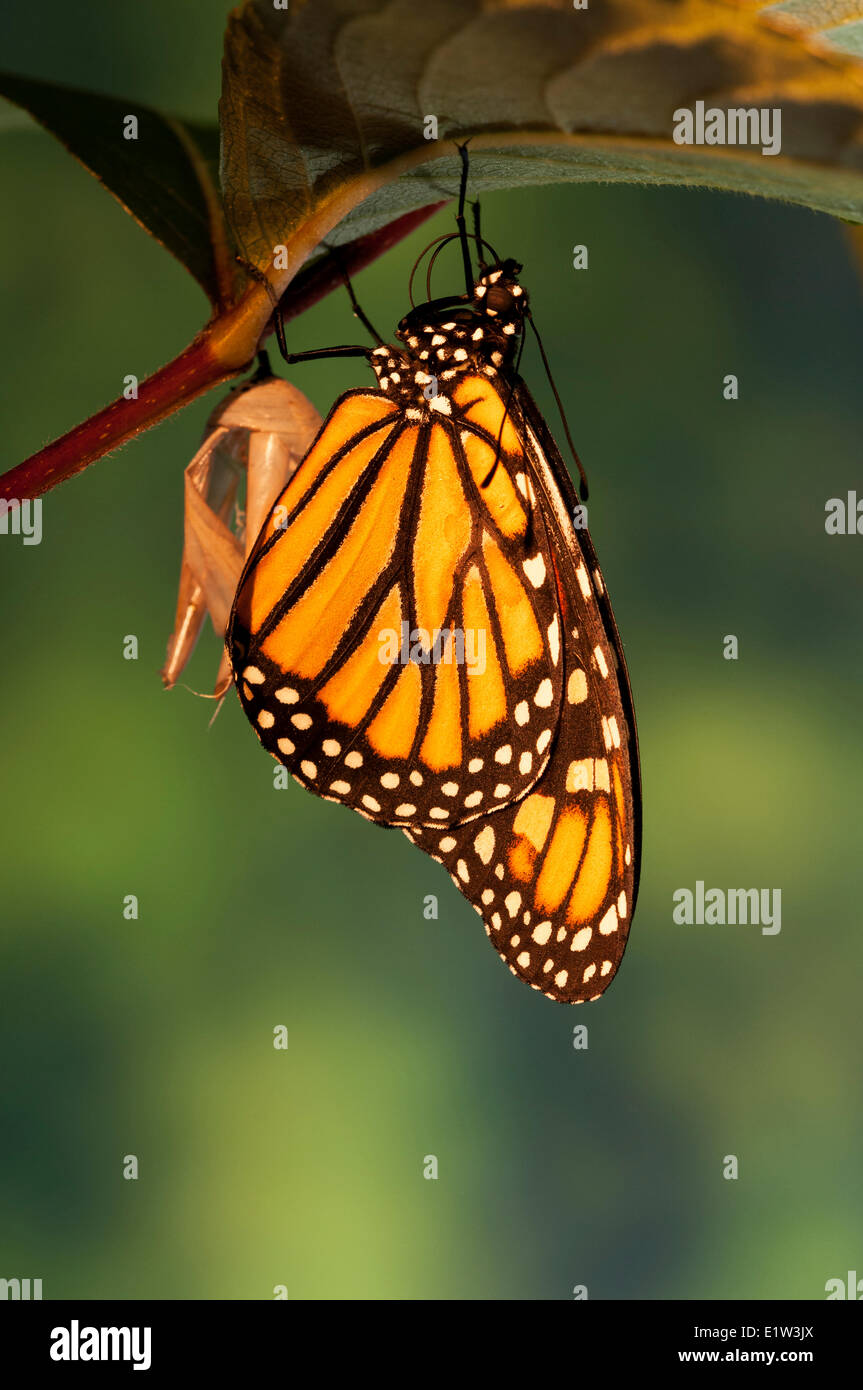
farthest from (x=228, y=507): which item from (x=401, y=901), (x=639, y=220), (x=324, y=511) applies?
(x=639, y=220)

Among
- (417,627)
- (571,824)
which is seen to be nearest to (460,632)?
(417,627)

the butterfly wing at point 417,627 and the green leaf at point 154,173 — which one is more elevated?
the green leaf at point 154,173

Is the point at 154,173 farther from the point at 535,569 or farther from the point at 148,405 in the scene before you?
the point at 535,569

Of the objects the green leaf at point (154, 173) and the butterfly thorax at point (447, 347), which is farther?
the butterfly thorax at point (447, 347)

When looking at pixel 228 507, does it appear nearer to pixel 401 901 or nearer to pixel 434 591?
pixel 434 591

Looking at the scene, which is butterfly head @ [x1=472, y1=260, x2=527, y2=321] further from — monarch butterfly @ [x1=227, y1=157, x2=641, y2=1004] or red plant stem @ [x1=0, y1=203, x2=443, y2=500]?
red plant stem @ [x1=0, y1=203, x2=443, y2=500]

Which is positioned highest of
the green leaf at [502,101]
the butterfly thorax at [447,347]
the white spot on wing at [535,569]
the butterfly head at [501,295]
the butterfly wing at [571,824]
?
the butterfly head at [501,295]

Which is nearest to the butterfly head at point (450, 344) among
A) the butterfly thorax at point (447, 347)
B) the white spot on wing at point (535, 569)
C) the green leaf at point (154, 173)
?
the butterfly thorax at point (447, 347)

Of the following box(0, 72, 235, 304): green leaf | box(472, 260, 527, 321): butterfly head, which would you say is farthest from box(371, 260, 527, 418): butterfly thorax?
box(0, 72, 235, 304): green leaf

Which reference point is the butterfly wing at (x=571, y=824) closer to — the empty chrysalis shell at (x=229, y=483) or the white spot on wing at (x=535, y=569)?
the white spot on wing at (x=535, y=569)
